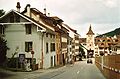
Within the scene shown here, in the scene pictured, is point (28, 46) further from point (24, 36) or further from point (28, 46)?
point (24, 36)

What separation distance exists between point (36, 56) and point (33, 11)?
1301 centimetres

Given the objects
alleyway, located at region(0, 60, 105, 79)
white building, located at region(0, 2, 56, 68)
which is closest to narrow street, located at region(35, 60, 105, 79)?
alleyway, located at region(0, 60, 105, 79)

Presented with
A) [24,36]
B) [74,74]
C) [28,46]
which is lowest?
[74,74]

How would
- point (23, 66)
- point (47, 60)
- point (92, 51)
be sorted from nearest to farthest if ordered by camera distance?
point (23, 66) < point (47, 60) < point (92, 51)

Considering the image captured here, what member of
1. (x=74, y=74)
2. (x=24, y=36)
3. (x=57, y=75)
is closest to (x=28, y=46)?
(x=24, y=36)

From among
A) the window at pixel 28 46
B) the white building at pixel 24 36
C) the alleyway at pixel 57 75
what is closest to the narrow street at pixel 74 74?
the alleyway at pixel 57 75

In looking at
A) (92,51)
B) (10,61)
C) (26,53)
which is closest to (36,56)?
(26,53)

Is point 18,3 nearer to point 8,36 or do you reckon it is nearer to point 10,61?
point 8,36

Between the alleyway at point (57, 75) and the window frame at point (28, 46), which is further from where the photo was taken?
the window frame at point (28, 46)

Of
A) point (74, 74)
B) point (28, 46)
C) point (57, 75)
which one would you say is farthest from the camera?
point (28, 46)

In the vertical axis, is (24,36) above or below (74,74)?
above

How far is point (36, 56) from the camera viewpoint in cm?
5944

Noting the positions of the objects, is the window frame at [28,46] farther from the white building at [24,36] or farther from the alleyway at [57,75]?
the alleyway at [57,75]

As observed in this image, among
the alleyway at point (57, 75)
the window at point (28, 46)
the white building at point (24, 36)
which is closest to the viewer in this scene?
the alleyway at point (57, 75)
